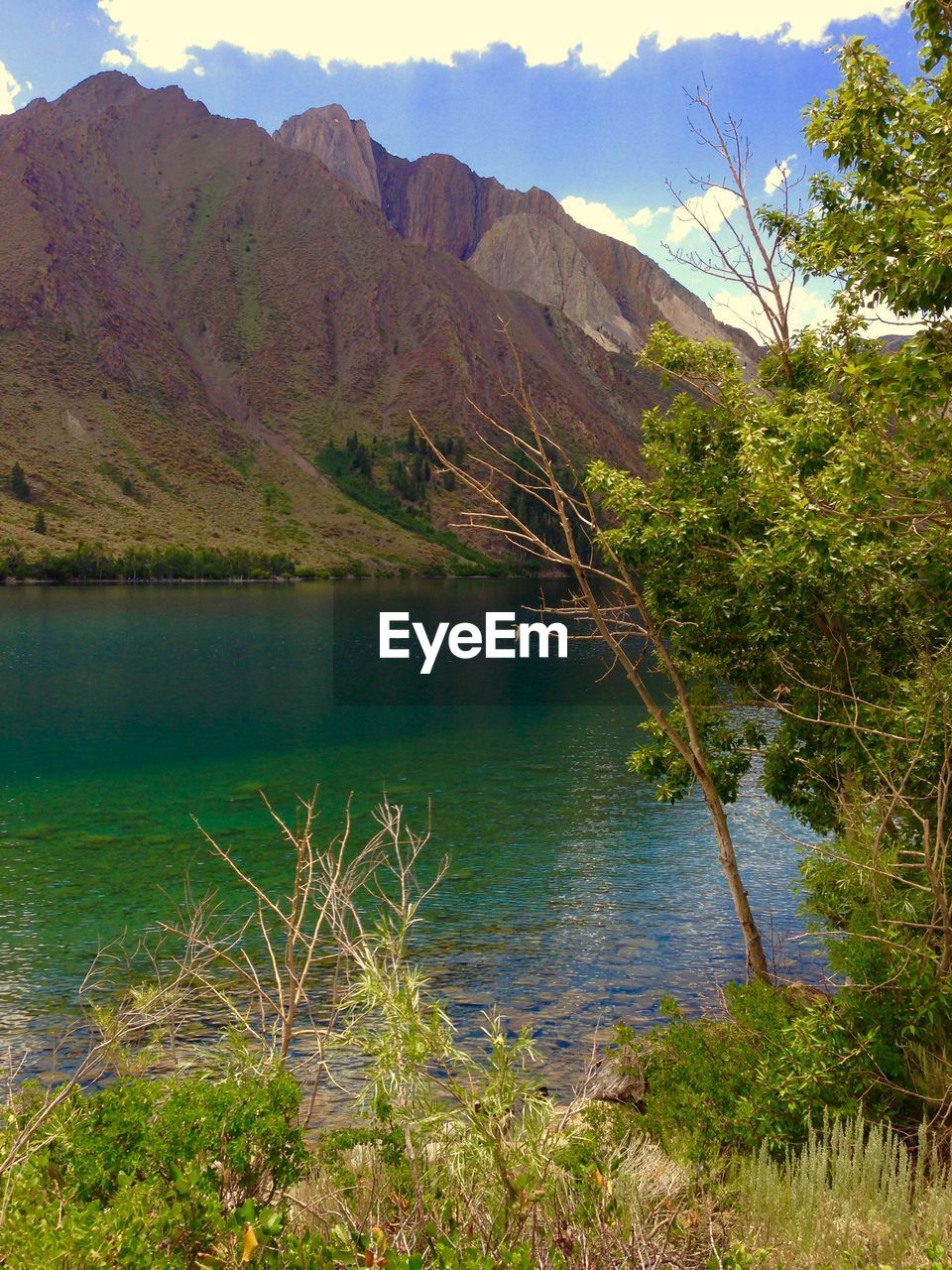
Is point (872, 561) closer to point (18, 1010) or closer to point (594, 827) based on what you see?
point (18, 1010)

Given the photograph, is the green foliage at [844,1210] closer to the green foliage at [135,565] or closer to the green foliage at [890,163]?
the green foliage at [890,163]

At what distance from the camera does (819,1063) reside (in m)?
9.95

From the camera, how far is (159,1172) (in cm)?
681

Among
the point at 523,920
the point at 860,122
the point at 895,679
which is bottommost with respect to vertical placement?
the point at 523,920

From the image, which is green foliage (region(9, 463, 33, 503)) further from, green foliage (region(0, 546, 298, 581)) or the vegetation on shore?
the vegetation on shore

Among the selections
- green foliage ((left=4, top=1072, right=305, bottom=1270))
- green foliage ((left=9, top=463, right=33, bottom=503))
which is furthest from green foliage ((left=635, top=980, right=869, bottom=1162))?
green foliage ((left=9, top=463, right=33, bottom=503))

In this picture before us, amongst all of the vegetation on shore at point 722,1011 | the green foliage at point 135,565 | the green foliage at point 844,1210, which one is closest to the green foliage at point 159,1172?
the vegetation on shore at point 722,1011

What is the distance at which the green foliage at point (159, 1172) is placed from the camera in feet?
17.2

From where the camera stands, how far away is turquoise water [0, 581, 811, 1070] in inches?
854

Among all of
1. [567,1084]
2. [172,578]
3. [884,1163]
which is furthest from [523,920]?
[172,578]

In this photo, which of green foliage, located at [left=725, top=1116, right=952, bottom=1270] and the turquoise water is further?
the turquoise water

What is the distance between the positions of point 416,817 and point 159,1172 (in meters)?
28.8

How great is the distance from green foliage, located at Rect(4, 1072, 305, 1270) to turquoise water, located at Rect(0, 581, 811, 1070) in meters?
11.2

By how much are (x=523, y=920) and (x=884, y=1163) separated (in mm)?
17111
